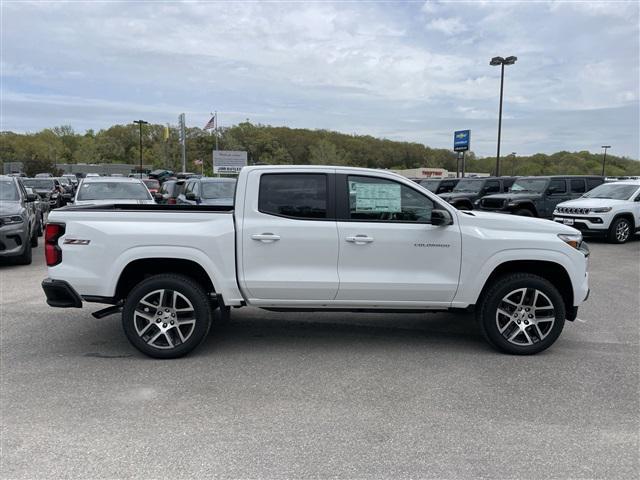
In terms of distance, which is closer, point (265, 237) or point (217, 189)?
point (265, 237)

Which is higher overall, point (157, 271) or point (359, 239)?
point (359, 239)

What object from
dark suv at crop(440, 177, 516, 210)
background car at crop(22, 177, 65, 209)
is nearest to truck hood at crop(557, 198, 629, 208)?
dark suv at crop(440, 177, 516, 210)

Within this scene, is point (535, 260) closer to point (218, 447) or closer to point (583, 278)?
point (583, 278)

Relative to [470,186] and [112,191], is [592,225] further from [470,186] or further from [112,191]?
[112,191]

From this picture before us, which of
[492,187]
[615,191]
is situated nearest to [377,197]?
[615,191]

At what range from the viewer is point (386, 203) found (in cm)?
509

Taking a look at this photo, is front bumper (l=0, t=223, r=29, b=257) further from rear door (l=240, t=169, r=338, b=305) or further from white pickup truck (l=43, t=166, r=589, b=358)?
rear door (l=240, t=169, r=338, b=305)

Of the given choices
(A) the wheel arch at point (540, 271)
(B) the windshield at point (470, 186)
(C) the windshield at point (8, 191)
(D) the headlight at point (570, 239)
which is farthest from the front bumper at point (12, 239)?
(B) the windshield at point (470, 186)

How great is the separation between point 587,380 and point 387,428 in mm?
2046

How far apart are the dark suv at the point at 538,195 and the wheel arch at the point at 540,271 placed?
11310 mm

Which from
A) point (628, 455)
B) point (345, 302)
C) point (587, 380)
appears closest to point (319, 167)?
point (345, 302)

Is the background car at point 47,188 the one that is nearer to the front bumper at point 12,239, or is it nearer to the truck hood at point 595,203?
the front bumper at point 12,239

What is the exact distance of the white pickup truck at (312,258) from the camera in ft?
16.0

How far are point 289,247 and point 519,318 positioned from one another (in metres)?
2.31
